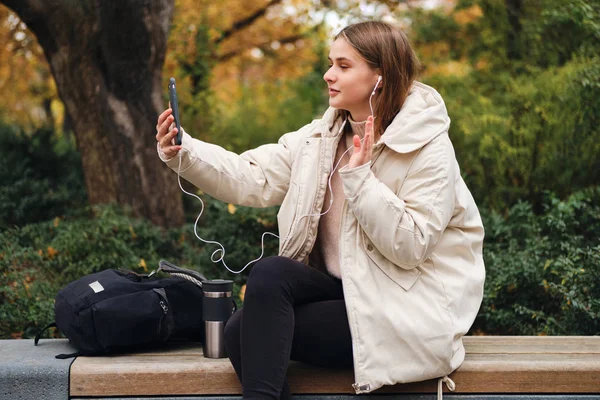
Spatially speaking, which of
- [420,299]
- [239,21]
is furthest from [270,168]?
[239,21]

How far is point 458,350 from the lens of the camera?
2.85 meters

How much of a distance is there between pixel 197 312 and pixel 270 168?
0.66 m

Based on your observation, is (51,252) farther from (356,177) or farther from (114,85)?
(356,177)

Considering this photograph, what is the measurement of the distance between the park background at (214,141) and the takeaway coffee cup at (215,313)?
1260mm

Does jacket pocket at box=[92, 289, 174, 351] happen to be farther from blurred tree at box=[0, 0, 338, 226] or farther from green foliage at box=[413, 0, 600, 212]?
green foliage at box=[413, 0, 600, 212]

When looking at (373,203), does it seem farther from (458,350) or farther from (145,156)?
(145,156)

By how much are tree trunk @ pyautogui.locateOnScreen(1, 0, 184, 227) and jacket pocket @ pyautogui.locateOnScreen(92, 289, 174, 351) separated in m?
2.56

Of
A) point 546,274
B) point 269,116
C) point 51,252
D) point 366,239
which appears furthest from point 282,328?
point 269,116

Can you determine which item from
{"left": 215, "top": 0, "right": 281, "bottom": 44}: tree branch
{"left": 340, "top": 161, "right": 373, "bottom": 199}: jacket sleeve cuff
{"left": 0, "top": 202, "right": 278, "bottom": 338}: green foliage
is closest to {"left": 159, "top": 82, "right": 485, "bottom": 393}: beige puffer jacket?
{"left": 340, "top": 161, "right": 373, "bottom": 199}: jacket sleeve cuff

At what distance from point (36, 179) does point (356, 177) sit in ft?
15.5

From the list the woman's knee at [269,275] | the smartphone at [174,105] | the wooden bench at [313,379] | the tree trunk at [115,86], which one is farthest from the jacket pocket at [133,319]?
the tree trunk at [115,86]

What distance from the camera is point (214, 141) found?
7270 millimetres

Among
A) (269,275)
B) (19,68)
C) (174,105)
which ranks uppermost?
(19,68)

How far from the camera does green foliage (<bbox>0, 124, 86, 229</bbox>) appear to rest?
235 inches
